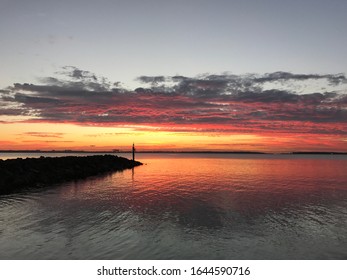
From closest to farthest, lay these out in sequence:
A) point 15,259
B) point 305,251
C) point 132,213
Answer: point 15,259 < point 305,251 < point 132,213

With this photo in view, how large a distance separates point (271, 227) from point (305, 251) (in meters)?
4.38

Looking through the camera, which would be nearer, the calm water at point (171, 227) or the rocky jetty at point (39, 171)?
the calm water at point (171, 227)

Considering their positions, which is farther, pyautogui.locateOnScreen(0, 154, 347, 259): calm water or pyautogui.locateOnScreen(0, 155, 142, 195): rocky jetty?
pyautogui.locateOnScreen(0, 155, 142, 195): rocky jetty

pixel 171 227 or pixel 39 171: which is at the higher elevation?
pixel 171 227

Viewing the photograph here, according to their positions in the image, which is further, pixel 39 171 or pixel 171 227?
pixel 39 171

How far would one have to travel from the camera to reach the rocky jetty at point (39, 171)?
3591 centimetres

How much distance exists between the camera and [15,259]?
1274 centimetres

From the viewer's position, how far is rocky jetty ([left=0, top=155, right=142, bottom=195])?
3591 centimetres

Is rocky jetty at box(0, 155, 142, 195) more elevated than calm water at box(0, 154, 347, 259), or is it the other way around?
calm water at box(0, 154, 347, 259)

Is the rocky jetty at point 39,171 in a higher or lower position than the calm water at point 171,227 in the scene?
lower

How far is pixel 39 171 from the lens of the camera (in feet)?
143
